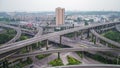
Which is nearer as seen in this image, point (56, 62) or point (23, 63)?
point (23, 63)

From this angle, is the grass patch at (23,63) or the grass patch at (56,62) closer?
the grass patch at (23,63)

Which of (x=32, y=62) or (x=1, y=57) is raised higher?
(x=1, y=57)

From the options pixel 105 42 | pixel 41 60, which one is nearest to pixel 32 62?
pixel 41 60

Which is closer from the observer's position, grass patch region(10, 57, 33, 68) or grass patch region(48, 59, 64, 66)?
grass patch region(10, 57, 33, 68)

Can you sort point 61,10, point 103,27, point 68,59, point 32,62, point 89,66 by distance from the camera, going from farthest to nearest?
1. point 61,10
2. point 103,27
3. point 68,59
4. point 32,62
5. point 89,66

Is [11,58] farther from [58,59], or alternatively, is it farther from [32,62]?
[58,59]

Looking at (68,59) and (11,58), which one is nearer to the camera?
(11,58)

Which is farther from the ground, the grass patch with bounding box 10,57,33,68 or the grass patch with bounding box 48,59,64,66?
the grass patch with bounding box 10,57,33,68

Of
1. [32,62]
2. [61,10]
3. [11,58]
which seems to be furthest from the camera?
[61,10]

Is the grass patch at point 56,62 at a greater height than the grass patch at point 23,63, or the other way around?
the grass patch at point 23,63

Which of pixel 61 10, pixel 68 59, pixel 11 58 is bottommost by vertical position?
pixel 68 59
